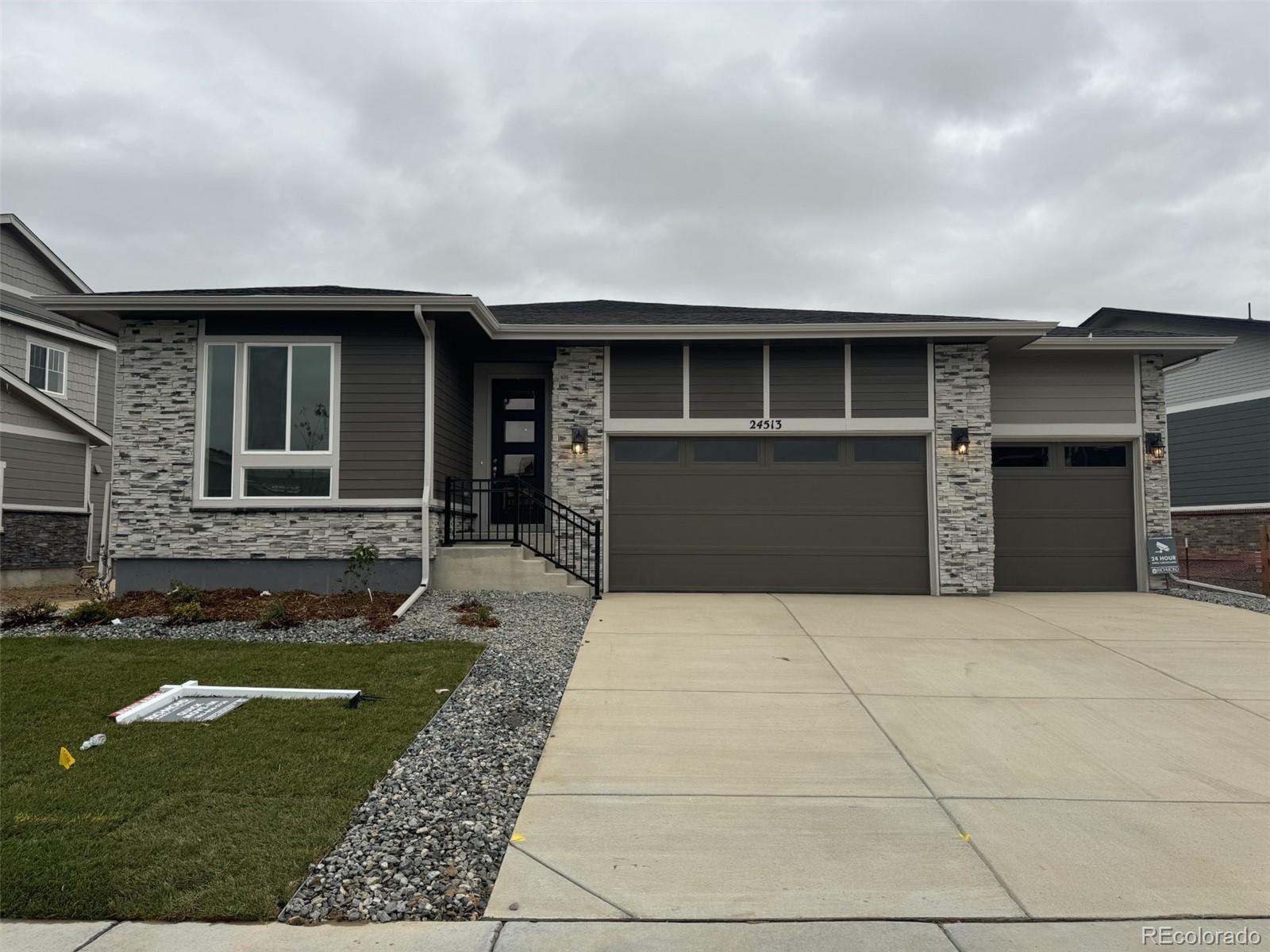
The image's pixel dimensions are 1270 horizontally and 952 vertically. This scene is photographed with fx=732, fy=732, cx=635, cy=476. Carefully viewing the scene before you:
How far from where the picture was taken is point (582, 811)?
12.0 ft

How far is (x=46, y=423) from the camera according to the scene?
561 inches

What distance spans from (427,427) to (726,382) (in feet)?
14.2

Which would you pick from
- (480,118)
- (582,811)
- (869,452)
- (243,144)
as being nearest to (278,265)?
(243,144)

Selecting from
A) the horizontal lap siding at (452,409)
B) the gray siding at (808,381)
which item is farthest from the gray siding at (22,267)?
the gray siding at (808,381)

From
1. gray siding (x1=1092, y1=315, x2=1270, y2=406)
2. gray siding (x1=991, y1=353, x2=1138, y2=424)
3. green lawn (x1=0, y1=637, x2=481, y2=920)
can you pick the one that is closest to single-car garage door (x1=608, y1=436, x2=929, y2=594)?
gray siding (x1=991, y1=353, x2=1138, y2=424)

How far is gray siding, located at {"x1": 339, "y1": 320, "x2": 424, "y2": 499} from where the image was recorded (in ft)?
31.6

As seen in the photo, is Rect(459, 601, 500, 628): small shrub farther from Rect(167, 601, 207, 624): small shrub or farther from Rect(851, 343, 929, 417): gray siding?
Rect(851, 343, 929, 417): gray siding

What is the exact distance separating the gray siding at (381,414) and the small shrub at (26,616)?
324cm

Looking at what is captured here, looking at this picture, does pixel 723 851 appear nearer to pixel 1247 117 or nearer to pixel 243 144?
pixel 1247 117

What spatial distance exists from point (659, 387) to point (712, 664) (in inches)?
211

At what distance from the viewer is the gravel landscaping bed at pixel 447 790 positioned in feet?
9.29

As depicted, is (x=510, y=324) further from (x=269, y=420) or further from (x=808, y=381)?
(x=808, y=381)

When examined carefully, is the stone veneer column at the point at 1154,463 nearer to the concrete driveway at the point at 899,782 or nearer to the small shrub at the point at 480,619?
the concrete driveway at the point at 899,782

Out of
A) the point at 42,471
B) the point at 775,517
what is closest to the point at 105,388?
the point at 42,471
